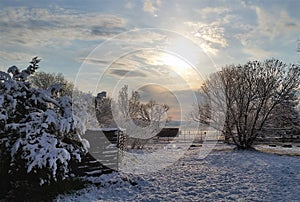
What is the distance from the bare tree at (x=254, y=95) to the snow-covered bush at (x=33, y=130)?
12833 millimetres

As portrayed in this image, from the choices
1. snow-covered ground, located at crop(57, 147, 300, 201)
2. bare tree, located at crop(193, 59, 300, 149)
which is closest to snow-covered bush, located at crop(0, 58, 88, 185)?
snow-covered ground, located at crop(57, 147, 300, 201)

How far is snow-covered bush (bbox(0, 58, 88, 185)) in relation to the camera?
658 cm

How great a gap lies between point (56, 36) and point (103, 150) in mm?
5375

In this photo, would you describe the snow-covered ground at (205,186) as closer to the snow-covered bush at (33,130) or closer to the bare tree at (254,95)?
the snow-covered bush at (33,130)

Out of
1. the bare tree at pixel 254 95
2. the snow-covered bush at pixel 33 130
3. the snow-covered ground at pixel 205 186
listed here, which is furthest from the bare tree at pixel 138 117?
the snow-covered bush at pixel 33 130

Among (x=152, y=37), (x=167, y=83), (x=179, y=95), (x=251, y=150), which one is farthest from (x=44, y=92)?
(x=179, y=95)

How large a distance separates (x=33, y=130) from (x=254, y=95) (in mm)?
14774

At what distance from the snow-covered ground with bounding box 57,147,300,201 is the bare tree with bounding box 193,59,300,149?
23.0 ft

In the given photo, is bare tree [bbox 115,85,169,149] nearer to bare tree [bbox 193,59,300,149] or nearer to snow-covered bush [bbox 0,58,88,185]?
bare tree [bbox 193,59,300,149]

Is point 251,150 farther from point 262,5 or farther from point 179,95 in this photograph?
point 262,5

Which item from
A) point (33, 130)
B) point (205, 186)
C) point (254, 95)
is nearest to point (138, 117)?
point (254, 95)

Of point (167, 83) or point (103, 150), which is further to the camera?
point (167, 83)

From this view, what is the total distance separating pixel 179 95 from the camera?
21594 mm

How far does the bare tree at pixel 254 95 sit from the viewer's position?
18.2 metres
